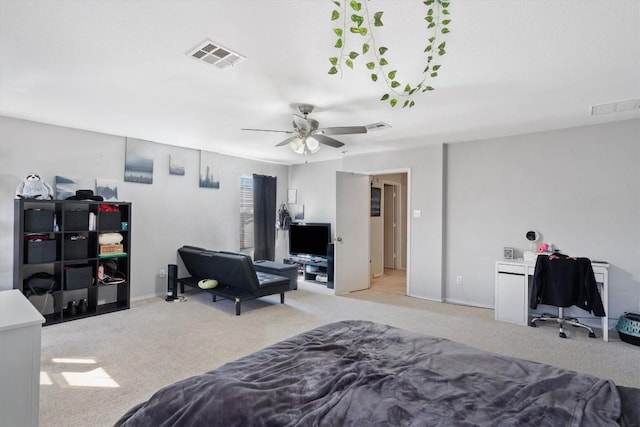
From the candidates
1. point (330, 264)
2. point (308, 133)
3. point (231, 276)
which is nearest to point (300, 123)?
point (308, 133)

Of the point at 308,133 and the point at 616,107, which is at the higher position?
the point at 616,107

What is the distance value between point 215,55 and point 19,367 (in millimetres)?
2235

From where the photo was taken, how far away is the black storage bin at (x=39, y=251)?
3.74 m

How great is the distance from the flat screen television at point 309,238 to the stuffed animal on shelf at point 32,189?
4011mm

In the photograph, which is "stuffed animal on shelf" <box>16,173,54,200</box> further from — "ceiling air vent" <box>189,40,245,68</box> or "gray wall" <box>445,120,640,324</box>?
"gray wall" <box>445,120,640,324</box>

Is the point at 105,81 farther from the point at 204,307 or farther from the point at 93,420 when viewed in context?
the point at 204,307

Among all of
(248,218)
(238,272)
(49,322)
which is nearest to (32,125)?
(49,322)

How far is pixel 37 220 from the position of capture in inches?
150

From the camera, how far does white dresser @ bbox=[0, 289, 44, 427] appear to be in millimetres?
1618

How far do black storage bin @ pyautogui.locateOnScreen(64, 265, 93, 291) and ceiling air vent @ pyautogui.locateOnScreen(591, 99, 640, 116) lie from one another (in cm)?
622

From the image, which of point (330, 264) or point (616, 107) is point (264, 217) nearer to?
point (330, 264)

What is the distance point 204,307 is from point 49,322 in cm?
176

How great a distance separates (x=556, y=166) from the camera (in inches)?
169

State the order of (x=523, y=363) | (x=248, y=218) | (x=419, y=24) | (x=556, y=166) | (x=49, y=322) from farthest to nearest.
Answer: (x=248, y=218) < (x=556, y=166) < (x=49, y=322) < (x=419, y=24) < (x=523, y=363)
